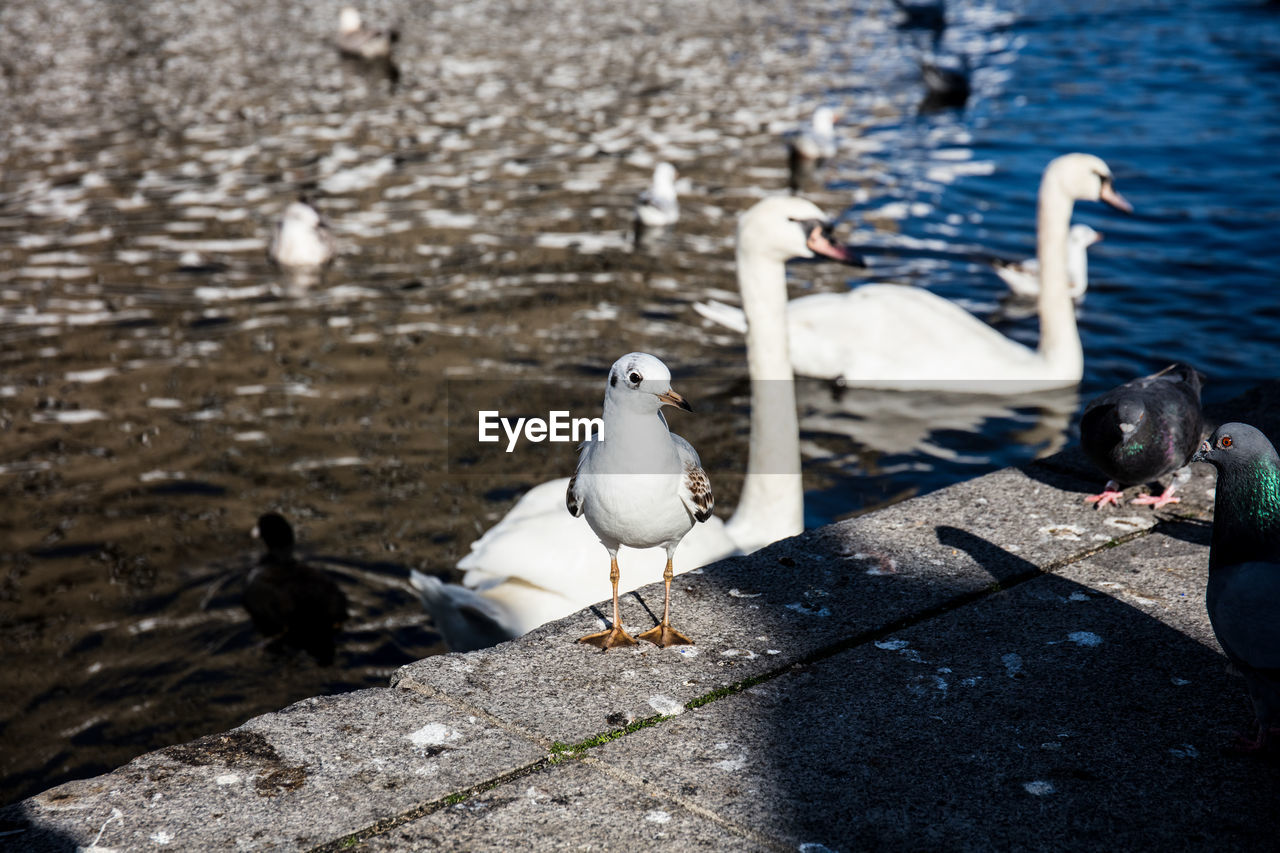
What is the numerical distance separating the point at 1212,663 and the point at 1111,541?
0.78 meters

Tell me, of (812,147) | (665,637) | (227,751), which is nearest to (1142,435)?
(665,637)

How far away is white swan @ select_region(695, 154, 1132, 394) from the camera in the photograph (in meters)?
9.00

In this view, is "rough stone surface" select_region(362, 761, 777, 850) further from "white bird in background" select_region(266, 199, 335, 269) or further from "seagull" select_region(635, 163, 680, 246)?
"seagull" select_region(635, 163, 680, 246)

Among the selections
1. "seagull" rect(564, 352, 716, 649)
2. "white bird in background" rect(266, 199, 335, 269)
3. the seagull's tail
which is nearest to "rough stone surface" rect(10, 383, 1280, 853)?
"seagull" rect(564, 352, 716, 649)

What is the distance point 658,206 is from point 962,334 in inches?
195

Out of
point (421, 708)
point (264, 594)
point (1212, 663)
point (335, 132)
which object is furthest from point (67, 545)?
point (335, 132)

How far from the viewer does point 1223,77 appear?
19.1 metres

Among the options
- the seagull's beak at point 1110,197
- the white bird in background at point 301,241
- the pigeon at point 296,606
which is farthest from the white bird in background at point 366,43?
the pigeon at point 296,606

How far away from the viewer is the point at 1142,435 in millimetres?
4090

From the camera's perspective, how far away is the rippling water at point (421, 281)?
6902mm

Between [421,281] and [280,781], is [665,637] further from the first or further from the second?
[421,281]

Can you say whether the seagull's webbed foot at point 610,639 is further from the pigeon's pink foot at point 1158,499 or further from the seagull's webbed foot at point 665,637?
the pigeon's pink foot at point 1158,499

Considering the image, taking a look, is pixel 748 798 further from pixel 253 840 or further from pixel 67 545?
→ pixel 67 545

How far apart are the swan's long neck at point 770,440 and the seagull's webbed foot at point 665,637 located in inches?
91.7
